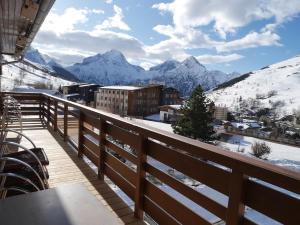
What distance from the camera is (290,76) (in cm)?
13512

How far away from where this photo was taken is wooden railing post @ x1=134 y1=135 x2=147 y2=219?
2.77 meters

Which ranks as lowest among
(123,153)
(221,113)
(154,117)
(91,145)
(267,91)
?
(154,117)

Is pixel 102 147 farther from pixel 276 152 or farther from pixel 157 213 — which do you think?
pixel 276 152

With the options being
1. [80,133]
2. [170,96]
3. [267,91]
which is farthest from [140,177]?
[267,91]

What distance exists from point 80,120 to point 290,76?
484 feet

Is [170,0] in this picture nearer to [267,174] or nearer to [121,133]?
[121,133]

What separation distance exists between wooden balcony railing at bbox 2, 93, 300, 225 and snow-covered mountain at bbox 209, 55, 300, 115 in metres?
95.1

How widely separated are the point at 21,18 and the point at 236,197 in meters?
4.21

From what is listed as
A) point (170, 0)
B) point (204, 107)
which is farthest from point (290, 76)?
point (170, 0)

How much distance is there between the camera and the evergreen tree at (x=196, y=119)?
1093 inches

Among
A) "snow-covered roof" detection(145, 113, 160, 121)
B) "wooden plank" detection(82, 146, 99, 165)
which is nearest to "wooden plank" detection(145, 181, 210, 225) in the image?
"wooden plank" detection(82, 146, 99, 165)

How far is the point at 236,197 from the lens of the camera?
1.67m

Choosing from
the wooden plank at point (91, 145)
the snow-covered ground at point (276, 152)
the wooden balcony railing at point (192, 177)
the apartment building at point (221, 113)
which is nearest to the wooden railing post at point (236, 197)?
the wooden balcony railing at point (192, 177)

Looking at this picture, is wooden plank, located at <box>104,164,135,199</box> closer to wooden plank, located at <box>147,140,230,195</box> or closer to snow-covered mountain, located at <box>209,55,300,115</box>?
wooden plank, located at <box>147,140,230,195</box>
